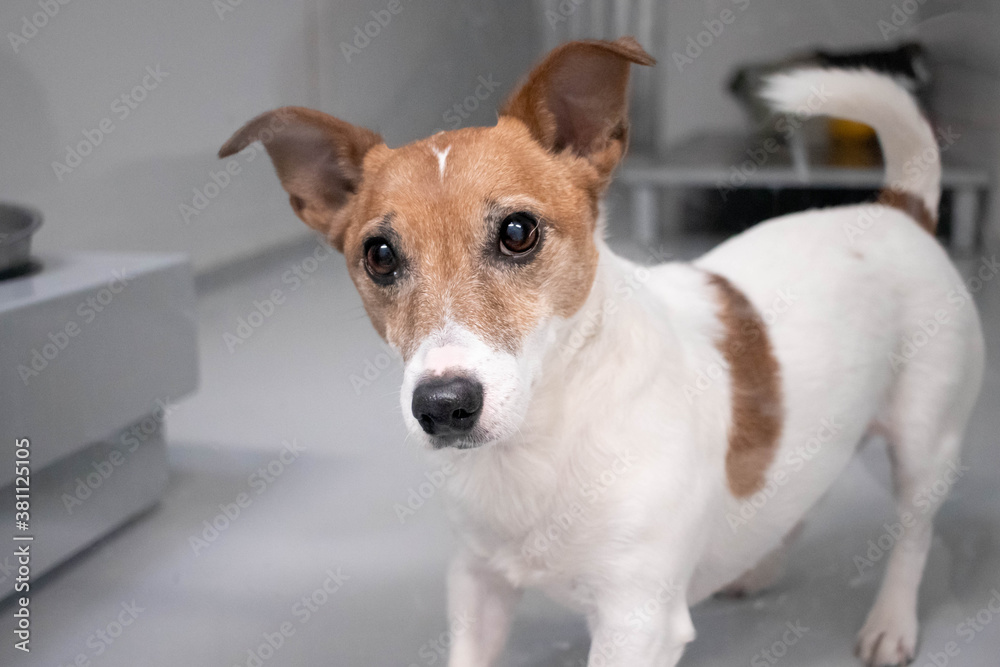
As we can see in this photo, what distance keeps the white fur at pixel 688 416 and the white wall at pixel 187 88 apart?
1.75 ft

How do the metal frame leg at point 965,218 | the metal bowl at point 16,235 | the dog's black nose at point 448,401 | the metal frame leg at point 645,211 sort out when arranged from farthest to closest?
the metal frame leg at point 645,211, the metal frame leg at point 965,218, the metal bowl at point 16,235, the dog's black nose at point 448,401

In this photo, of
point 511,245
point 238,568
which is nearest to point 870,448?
point 511,245

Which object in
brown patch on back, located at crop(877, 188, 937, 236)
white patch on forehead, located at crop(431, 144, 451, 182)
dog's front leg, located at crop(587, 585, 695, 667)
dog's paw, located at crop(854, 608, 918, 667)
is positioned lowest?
dog's paw, located at crop(854, 608, 918, 667)

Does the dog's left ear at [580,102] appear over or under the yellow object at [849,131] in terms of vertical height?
over

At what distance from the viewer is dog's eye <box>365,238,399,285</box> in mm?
997

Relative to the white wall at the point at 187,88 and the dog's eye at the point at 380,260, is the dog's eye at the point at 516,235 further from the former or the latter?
the white wall at the point at 187,88

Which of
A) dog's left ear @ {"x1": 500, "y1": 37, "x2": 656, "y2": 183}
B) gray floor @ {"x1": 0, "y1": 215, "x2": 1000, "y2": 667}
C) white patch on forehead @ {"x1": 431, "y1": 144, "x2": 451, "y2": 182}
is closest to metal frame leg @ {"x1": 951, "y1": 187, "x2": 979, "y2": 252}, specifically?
gray floor @ {"x1": 0, "y1": 215, "x2": 1000, "y2": 667}

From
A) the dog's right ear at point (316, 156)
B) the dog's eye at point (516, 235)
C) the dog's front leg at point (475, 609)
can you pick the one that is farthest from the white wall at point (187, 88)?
the dog's front leg at point (475, 609)

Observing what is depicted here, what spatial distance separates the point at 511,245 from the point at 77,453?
1005mm

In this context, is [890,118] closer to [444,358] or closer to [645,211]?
[645,211]

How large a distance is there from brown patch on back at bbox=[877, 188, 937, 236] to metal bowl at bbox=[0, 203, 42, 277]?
1.52m

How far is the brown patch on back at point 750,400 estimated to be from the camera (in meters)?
1.17

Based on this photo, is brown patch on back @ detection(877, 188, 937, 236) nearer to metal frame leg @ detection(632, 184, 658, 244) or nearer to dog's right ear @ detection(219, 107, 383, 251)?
metal frame leg @ detection(632, 184, 658, 244)

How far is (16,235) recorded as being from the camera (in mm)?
1378
